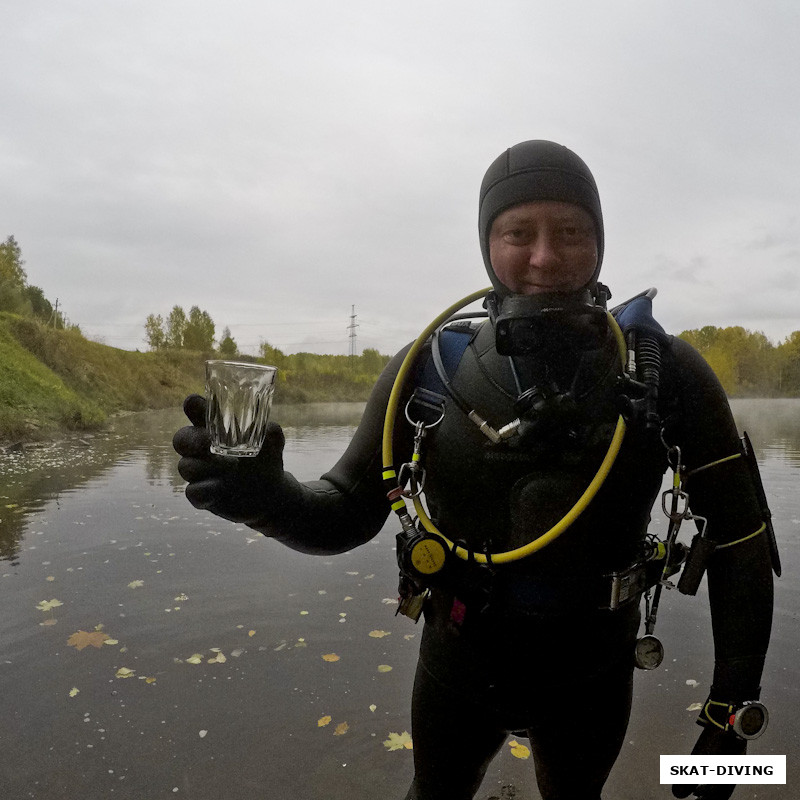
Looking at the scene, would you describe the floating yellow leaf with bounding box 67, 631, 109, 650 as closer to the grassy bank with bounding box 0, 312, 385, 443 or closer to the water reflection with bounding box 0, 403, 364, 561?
the water reflection with bounding box 0, 403, 364, 561

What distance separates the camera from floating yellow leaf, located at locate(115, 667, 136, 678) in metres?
3.93

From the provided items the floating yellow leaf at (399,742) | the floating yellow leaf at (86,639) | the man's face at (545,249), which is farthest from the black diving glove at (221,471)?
the floating yellow leaf at (86,639)

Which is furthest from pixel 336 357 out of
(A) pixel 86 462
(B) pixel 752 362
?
(A) pixel 86 462

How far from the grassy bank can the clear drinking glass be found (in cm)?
4

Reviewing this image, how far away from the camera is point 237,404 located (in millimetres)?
1405

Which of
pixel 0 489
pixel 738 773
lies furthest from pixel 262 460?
pixel 0 489

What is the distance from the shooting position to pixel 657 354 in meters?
1.59

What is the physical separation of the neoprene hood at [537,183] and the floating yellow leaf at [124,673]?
363cm

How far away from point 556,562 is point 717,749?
0.70 metres

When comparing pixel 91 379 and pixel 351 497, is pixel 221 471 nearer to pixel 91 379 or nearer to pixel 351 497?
pixel 351 497

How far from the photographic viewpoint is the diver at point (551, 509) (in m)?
1.59

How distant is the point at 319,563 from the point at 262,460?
505cm

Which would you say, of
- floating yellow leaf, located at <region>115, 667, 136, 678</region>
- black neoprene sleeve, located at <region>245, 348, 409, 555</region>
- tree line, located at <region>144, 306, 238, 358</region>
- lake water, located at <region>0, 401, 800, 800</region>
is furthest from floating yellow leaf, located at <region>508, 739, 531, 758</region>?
tree line, located at <region>144, 306, 238, 358</region>

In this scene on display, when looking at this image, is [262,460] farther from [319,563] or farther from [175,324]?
[175,324]
